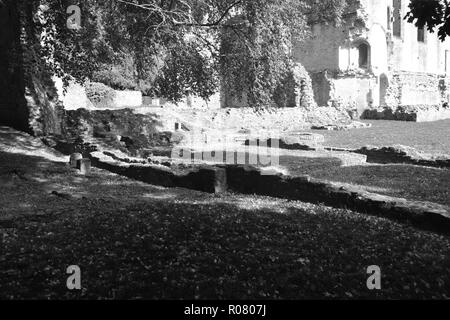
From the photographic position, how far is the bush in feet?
102

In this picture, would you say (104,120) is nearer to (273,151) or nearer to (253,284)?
(273,151)

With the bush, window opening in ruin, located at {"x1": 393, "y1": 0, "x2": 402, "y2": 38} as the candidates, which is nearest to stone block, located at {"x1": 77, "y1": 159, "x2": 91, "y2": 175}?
the bush

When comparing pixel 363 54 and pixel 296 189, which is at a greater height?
pixel 363 54

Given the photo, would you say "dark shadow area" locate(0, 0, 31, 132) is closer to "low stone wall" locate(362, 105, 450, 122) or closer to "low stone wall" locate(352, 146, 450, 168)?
"low stone wall" locate(352, 146, 450, 168)

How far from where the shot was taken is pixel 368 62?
4153 cm

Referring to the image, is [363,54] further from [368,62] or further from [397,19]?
[397,19]

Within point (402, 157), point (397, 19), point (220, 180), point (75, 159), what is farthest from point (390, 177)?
point (397, 19)

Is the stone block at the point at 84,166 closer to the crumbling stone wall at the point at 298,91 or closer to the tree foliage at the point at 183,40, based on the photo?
the tree foliage at the point at 183,40

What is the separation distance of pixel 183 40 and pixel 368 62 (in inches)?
1233

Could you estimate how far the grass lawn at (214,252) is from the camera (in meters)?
4.24

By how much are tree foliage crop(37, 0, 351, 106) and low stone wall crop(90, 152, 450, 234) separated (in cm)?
379

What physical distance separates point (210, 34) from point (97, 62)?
12.7ft

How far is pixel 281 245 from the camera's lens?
17.7 feet
